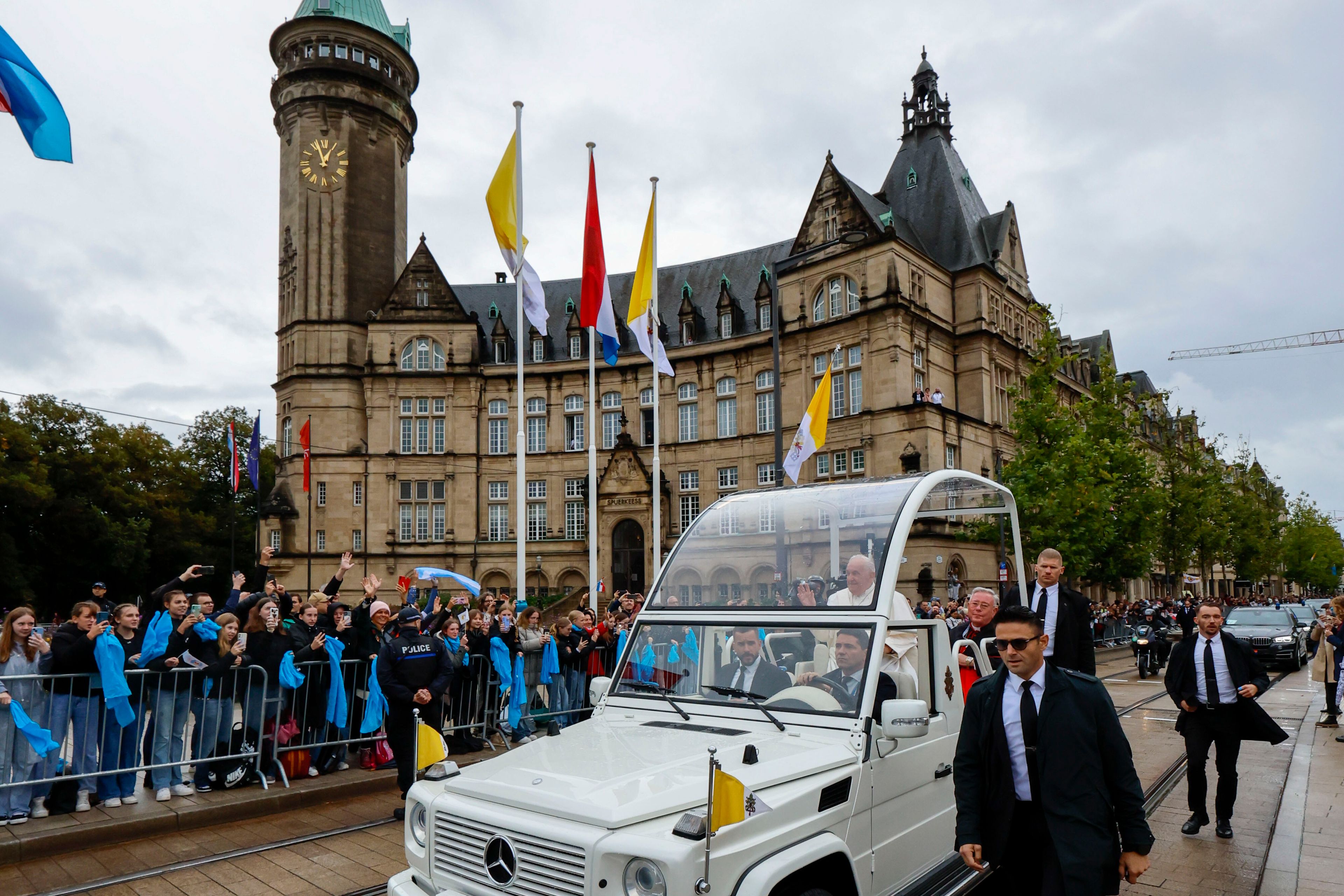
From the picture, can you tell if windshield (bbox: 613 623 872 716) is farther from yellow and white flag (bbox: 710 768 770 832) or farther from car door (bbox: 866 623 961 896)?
yellow and white flag (bbox: 710 768 770 832)

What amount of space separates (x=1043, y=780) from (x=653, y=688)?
7.44ft

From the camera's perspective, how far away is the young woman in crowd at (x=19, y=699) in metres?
7.39

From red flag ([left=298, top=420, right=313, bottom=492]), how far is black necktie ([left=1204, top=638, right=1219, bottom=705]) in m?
43.2

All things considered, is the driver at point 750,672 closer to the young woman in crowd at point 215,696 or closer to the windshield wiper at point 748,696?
the windshield wiper at point 748,696

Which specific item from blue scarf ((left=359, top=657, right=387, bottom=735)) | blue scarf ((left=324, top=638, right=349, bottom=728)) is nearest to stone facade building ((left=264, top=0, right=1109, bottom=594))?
blue scarf ((left=359, top=657, right=387, bottom=735))

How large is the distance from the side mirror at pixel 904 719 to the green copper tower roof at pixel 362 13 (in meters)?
52.2

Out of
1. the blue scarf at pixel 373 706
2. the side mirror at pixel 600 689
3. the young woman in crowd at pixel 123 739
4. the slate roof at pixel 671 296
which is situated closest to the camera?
the side mirror at pixel 600 689

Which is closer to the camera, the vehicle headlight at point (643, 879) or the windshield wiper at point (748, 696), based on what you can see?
the vehicle headlight at point (643, 879)

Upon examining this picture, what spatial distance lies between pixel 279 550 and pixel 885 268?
1345 inches

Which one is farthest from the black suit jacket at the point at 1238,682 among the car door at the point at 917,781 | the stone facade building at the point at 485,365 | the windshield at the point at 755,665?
the stone facade building at the point at 485,365

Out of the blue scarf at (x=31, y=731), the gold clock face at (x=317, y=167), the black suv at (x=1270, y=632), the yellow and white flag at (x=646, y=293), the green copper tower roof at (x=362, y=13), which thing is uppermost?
the green copper tower roof at (x=362, y=13)

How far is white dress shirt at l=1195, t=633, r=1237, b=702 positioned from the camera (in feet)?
24.3

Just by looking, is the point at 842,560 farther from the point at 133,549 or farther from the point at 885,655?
the point at 133,549

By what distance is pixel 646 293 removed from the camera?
2047 cm
